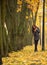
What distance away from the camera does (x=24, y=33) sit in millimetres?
15922

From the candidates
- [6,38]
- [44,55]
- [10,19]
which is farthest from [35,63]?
[10,19]

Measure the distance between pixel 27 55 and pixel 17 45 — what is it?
2.73 meters

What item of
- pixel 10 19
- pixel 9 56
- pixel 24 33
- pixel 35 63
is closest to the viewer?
pixel 35 63

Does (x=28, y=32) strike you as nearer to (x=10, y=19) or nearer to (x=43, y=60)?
(x=10, y=19)

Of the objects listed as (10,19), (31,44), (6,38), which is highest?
(10,19)

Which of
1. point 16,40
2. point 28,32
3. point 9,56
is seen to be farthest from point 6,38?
point 28,32

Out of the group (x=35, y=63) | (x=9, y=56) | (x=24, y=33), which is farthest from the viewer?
(x=24, y=33)

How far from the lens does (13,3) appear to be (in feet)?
49.0

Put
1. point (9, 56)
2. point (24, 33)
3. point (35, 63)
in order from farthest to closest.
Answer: point (24, 33) → point (9, 56) → point (35, 63)

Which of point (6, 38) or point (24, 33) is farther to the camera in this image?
point (24, 33)

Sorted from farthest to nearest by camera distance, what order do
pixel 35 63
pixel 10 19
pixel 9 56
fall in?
pixel 10 19 → pixel 9 56 → pixel 35 63

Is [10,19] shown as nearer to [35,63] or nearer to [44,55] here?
[44,55]

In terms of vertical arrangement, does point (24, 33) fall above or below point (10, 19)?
below

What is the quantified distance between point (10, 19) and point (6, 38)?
73.4 inches
